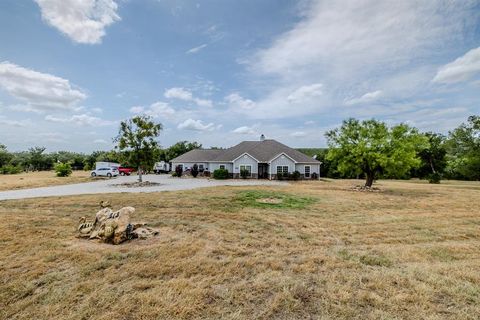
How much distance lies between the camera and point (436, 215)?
10.3 metres

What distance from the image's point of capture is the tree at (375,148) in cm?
1869

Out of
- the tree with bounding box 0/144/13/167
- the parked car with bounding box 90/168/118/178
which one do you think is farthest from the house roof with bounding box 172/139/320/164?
the tree with bounding box 0/144/13/167

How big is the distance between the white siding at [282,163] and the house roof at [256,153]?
0.62 m

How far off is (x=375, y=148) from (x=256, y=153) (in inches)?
683

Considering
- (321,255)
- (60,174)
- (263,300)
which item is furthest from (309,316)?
(60,174)

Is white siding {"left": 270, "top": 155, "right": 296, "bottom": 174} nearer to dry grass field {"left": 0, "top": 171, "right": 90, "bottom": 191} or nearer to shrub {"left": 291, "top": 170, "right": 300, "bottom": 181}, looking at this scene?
shrub {"left": 291, "top": 170, "right": 300, "bottom": 181}

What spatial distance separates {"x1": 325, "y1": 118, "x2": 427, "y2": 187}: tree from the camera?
1869cm

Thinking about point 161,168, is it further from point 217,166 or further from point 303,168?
point 303,168

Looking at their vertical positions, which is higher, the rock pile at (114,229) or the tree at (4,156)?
the tree at (4,156)

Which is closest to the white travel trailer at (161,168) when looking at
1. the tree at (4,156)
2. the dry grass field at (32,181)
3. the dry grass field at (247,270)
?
the dry grass field at (32,181)

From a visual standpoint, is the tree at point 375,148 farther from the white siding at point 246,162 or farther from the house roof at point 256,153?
the white siding at point 246,162

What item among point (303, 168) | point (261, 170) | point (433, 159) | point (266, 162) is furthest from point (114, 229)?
point (433, 159)

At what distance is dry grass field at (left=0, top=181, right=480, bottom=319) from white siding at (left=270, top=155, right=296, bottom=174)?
22865mm

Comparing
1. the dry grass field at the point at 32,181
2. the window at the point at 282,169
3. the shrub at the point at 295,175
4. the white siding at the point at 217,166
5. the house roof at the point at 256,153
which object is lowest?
the dry grass field at the point at 32,181
